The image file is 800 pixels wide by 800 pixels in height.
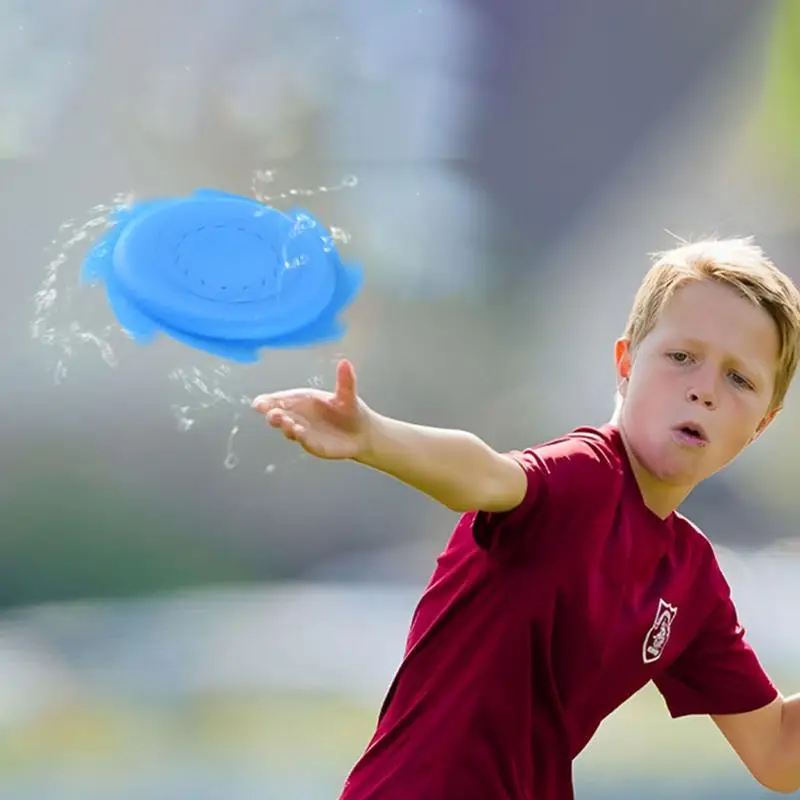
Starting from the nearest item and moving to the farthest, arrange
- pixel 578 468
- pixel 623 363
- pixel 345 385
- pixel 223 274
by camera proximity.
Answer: pixel 345 385
pixel 578 468
pixel 623 363
pixel 223 274

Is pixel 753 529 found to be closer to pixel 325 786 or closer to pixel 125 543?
pixel 325 786

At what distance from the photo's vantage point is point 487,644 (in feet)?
2.43

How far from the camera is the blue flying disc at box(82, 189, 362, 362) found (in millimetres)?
1264

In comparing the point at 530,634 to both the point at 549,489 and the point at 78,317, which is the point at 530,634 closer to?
the point at 549,489

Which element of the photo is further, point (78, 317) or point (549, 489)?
point (78, 317)

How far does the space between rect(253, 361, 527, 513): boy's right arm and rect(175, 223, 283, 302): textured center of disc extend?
25.6 inches

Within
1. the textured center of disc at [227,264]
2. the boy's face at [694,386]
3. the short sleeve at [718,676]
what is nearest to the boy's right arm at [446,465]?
the boy's face at [694,386]

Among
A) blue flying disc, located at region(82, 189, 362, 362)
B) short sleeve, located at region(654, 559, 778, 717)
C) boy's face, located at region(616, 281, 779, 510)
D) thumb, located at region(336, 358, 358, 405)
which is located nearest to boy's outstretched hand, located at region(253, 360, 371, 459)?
thumb, located at region(336, 358, 358, 405)

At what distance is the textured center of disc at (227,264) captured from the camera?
1.26 m

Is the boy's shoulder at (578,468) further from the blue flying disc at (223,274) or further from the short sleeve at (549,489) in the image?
the blue flying disc at (223,274)

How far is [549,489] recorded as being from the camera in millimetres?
699

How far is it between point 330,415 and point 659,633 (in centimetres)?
33

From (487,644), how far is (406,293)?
0.67 meters

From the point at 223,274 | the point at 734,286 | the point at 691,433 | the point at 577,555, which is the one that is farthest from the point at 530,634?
the point at 223,274
